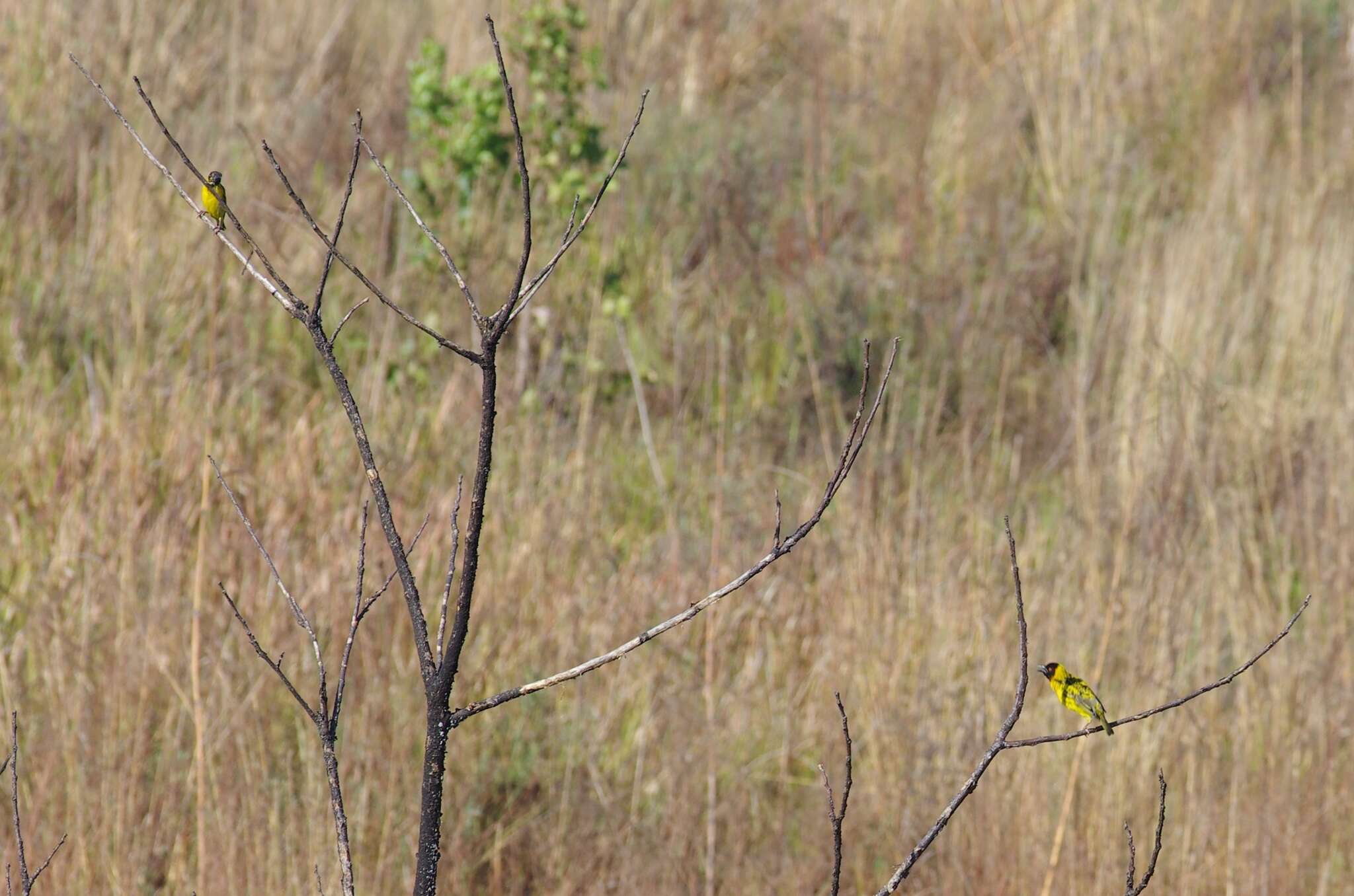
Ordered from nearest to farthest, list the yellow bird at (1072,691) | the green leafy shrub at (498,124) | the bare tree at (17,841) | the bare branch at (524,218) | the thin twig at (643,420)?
the bare branch at (524,218)
the bare tree at (17,841)
the yellow bird at (1072,691)
the thin twig at (643,420)
the green leafy shrub at (498,124)

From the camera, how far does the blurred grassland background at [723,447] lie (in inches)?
110

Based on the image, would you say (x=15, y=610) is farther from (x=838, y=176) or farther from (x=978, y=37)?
(x=978, y=37)

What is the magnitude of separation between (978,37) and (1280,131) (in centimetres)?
144

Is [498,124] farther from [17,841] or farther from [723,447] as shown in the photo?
[17,841]

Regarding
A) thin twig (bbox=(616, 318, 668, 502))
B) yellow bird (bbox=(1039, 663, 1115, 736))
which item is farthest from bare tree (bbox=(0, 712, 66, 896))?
thin twig (bbox=(616, 318, 668, 502))

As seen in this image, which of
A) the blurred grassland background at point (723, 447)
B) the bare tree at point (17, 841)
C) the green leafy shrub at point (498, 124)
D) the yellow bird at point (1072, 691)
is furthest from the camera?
the green leafy shrub at point (498, 124)

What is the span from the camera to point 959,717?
3.07 m

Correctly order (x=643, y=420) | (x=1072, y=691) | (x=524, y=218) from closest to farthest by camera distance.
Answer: (x=524, y=218)
(x=1072, y=691)
(x=643, y=420)

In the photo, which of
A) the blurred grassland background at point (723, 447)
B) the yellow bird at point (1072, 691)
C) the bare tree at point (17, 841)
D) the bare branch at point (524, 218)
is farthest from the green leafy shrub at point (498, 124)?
the bare branch at point (524, 218)

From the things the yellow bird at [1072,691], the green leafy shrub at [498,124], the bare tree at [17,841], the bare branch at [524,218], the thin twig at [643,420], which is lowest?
the bare tree at [17,841]

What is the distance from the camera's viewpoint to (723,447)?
3.98 meters

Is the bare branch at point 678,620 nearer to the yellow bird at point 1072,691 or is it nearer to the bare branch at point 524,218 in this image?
the bare branch at point 524,218

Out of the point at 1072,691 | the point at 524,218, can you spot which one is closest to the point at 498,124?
the point at 1072,691

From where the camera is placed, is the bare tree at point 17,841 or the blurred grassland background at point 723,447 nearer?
the bare tree at point 17,841
